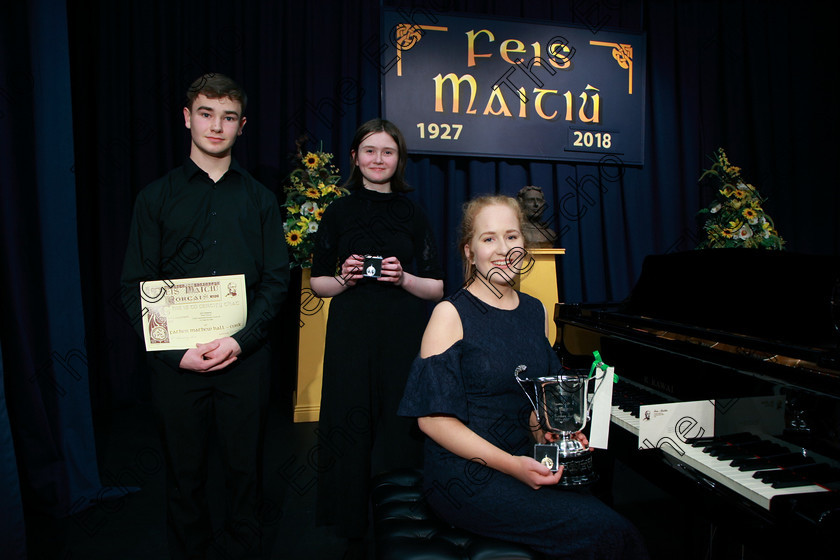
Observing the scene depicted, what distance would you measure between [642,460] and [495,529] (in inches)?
21.1

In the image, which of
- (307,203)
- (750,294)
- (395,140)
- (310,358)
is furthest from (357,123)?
(750,294)

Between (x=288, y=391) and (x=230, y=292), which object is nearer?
(x=230, y=292)

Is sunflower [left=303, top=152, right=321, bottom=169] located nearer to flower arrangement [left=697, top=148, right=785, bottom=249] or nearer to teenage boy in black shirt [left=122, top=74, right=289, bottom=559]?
teenage boy in black shirt [left=122, top=74, right=289, bottom=559]

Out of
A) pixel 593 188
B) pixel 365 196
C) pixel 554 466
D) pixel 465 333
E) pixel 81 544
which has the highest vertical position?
pixel 593 188

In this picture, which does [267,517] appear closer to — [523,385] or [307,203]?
[523,385]

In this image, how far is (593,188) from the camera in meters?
4.58

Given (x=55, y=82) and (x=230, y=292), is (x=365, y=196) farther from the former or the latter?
(x=55, y=82)

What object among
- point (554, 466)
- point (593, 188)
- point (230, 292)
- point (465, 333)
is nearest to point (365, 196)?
point (230, 292)

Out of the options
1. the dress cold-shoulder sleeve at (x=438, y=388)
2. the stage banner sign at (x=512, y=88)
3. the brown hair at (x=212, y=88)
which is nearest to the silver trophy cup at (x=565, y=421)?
the dress cold-shoulder sleeve at (x=438, y=388)

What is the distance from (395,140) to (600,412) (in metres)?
1.29

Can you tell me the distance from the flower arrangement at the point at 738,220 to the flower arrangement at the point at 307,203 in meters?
3.10

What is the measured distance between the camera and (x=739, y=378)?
1426 millimetres

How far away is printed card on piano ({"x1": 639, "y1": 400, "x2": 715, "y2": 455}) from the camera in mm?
1396

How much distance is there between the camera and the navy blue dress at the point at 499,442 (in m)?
1.14
